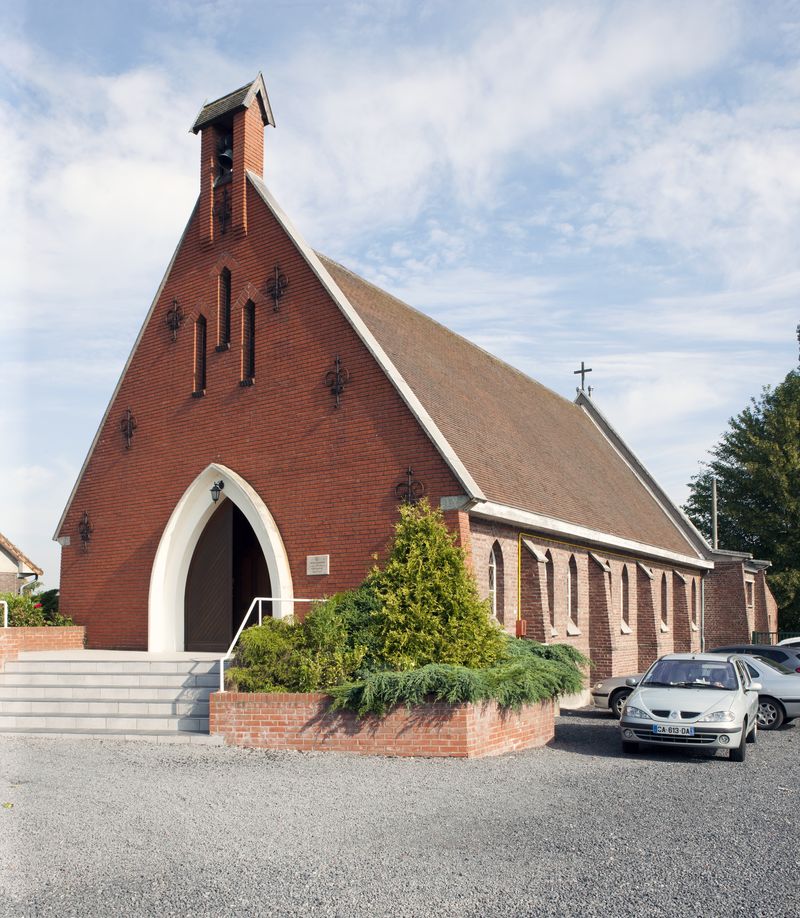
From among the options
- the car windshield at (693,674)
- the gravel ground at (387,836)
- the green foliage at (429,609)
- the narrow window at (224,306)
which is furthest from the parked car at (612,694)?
the narrow window at (224,306)

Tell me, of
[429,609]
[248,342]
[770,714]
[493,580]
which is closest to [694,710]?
[429,609]

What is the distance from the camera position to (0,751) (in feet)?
43.0

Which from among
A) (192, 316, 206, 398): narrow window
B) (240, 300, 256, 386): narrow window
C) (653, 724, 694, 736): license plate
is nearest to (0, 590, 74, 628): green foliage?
(192, 316, 206, 398): narrow window

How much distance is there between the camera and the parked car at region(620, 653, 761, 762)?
1346cm

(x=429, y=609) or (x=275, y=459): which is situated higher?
(x=275, y=459)

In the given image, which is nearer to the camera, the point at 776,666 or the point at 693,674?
the point at 693,674

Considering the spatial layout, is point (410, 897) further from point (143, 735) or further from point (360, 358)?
point (360, 358)

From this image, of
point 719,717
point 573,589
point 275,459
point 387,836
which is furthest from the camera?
point 573,589

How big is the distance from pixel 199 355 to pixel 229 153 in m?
4.73

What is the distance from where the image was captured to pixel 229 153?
2180 centimetres

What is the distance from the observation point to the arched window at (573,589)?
77.2 feet

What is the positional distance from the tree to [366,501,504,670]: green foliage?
34.9 metres

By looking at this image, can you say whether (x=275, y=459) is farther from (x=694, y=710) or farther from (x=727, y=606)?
(x=727, y=606)

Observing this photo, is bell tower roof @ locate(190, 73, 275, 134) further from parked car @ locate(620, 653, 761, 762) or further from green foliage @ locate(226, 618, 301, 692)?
parked car @ locate(620, 653, 761, 762)
